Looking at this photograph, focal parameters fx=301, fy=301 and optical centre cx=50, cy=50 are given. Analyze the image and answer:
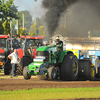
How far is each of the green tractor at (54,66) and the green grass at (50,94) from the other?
279 cm

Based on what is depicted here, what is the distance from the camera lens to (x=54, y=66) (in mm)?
14508

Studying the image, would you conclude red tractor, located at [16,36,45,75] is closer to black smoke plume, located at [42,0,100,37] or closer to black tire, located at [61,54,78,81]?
black smoke plume, located at [42,0,100,37]

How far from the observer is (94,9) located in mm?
27188

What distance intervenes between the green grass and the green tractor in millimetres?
2790

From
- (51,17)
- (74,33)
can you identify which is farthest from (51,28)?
(74,33)

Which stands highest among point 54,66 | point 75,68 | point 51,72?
point 54,66

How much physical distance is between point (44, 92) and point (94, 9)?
1811 centimetres

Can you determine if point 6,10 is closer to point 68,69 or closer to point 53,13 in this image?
point 53,13

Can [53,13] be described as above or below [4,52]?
above

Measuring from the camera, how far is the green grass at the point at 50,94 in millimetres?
9281

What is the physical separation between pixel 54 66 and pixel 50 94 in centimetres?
467

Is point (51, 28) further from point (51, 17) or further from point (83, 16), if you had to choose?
point (83, 16)

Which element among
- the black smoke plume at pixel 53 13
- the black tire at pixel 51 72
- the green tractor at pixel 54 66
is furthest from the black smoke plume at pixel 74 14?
the black tire at pixel 51 72

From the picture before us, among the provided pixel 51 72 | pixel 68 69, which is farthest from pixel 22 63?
pixel 51 72
